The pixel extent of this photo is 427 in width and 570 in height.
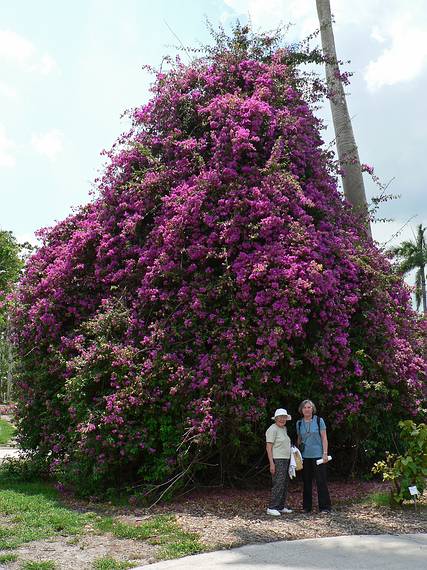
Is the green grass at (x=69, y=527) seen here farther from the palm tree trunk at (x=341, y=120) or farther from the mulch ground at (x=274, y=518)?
the palm tree trunk at (x=341, y=120)

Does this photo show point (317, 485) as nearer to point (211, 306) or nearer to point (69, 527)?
point (211, 306)

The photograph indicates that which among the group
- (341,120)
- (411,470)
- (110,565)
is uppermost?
(341,120)

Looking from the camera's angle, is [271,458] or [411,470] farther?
[271,458]

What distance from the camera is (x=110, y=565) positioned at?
4867mm

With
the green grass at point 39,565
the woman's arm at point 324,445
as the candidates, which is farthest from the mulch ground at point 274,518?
the green grass at point 39,565

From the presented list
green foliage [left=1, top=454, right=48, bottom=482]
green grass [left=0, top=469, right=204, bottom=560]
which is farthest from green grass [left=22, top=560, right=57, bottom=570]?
green foliage [left=1, top=454, right=48, bottom=482]

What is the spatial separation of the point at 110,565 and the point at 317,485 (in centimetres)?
301

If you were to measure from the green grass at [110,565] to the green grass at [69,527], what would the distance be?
0.14ft

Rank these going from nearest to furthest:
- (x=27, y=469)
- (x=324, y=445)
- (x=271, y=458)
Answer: (x=271, y=458) → (x=324, y=445) → (x=27, y=469)

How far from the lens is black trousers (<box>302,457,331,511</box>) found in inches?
273

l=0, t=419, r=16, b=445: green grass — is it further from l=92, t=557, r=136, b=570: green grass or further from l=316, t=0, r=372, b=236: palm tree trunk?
l=92, t=557, r=136, b=570: green grass

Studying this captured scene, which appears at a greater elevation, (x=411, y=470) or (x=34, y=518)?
(x=411, y=470)

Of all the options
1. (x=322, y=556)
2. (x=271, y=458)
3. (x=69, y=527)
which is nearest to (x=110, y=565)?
(x=69, y=527)

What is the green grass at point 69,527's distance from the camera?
18.0 feet
